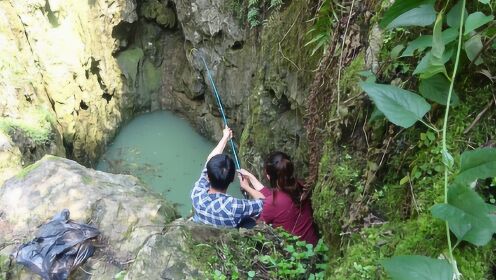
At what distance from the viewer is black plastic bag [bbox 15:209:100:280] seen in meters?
3.02

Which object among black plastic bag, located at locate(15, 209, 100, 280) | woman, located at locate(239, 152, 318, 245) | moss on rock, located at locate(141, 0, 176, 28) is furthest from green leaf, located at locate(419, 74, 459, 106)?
moss on rock, located at locate(141, 0, 176, 28)

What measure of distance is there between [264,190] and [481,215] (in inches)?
116

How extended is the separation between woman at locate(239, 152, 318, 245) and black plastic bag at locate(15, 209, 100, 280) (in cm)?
136

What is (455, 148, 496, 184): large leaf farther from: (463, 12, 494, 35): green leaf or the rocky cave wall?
the rocky cave wall

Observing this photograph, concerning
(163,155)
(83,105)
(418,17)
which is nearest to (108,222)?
(418,17)

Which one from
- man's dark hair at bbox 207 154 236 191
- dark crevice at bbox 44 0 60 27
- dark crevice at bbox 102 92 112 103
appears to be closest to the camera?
man's dark hair at bbox 207 154 236 191

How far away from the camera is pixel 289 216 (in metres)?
3.53

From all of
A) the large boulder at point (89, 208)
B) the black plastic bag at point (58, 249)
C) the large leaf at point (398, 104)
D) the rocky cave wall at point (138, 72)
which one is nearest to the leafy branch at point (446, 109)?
the large leaf at point (398, 104)

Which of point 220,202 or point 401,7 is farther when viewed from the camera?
point 220,202

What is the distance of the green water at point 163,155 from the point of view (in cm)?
852

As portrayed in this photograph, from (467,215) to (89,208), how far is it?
2983 millimetres

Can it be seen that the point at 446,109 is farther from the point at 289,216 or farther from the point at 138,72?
the point at 138,72

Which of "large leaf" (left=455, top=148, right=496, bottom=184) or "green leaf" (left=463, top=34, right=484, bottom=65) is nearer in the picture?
"large leaf" (left=455, top=148, right=496, bottom=184)

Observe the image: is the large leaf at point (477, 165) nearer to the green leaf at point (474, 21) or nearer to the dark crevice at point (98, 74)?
the green leaf at point (474, 21)
